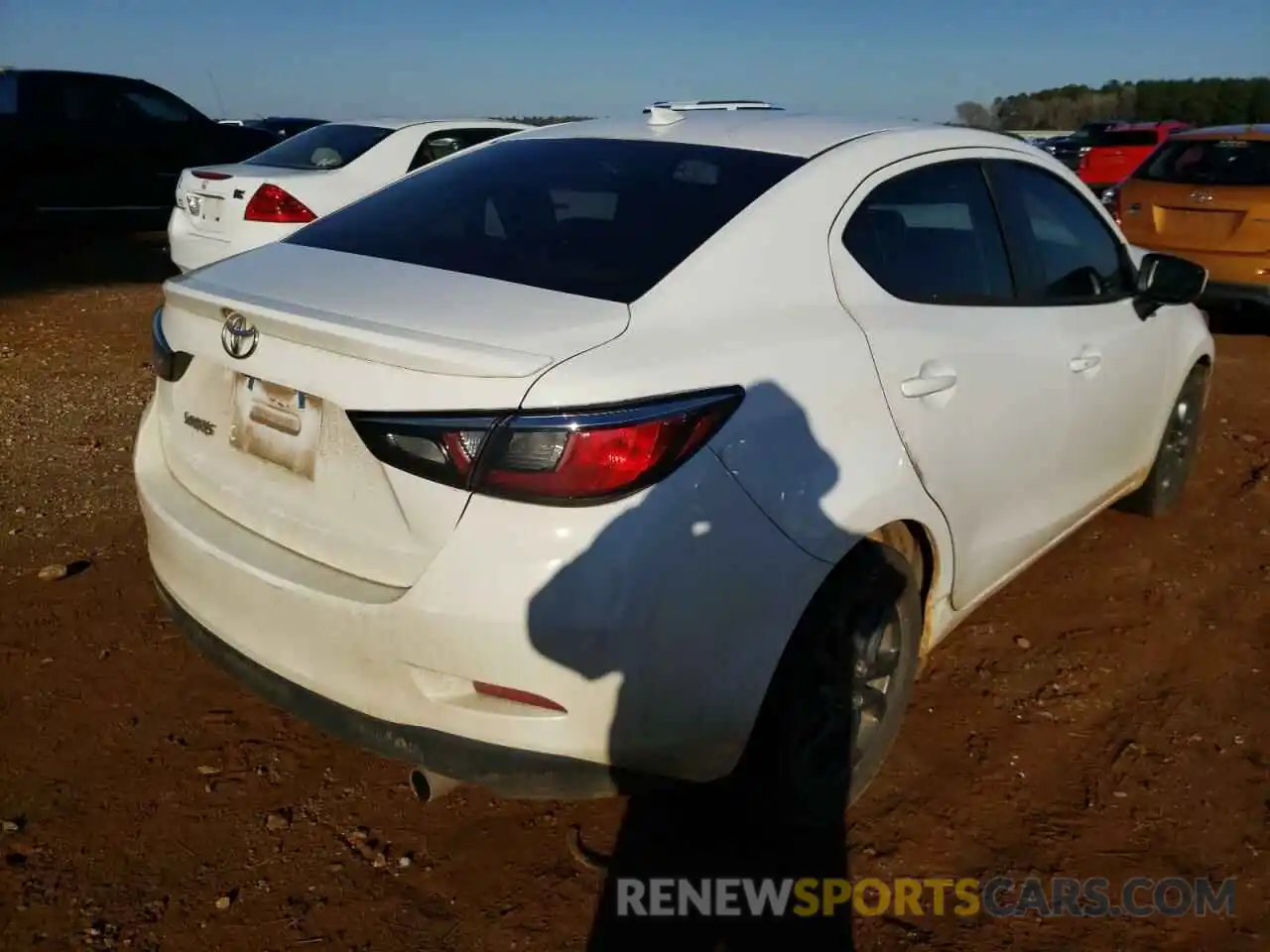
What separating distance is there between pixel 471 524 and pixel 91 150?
11.0 metres

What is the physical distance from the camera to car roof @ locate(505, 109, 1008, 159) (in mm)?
2873

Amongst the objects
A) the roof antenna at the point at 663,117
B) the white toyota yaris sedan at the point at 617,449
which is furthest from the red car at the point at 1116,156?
the white toyota yaris sedan at the point at 617,449

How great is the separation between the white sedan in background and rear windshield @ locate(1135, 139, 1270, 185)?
5116 millimetres

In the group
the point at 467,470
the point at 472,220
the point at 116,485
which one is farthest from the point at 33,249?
the point at 467,470

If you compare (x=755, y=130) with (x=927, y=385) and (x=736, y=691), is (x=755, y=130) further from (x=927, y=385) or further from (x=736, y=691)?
(x=736, y=691)

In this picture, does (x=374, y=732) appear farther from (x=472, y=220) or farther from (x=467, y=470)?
(x=472, y=220)

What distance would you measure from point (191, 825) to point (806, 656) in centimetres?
152

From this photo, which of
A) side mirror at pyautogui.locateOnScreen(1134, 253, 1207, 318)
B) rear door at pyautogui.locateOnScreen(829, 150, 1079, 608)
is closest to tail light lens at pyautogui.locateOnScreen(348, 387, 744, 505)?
rear door at pyautogui.locateOnScreen(829, 150, 1079, 608)

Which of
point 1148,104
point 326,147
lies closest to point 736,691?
point 326,147

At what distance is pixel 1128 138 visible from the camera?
20.3m

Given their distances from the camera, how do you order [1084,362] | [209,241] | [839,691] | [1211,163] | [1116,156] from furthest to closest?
1. [1116,156]
2. [1211,163]
3. [209,241]
4. [1084,362]
5. [839,691]

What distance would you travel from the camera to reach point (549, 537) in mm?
1975

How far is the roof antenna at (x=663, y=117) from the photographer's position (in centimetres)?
322

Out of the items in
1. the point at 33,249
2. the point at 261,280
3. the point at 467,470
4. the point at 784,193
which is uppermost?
the point at 784,193
